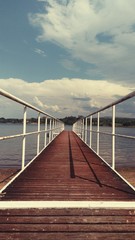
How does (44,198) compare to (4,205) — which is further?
(44,198)

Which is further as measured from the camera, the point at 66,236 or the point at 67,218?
the point at 67,218

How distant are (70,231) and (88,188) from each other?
1365mm

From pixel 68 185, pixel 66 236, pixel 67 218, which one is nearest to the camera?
pixel 66 236

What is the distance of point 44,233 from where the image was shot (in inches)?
86.1

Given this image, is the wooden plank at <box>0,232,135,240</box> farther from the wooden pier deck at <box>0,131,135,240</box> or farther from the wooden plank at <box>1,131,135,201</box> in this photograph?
the wooden plank at <box>1,131,135,201</box>

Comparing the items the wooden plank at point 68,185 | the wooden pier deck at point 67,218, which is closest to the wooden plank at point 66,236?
the wooden pier deck at point 67,218

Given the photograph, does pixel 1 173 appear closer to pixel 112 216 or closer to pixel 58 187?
pixel 58 187

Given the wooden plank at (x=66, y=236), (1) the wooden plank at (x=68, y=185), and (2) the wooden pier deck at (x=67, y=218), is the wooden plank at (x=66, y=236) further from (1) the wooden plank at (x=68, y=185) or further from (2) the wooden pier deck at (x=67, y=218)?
(1) the wooden plank at (x=68, y=185)

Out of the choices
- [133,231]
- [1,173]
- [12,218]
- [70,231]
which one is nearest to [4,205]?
[12,218]

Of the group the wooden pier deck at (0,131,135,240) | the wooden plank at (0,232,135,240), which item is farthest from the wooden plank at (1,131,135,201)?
the wooden plank at (0,232,135,240)

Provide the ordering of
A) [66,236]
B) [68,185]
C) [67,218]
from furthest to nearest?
[68,185] < [67,218] < [66,236]

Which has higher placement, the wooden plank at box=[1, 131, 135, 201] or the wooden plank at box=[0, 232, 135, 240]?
the wooden plank at box=[1, 131, 135, 201]

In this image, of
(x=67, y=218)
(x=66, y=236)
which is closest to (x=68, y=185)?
(x=67, y=218)

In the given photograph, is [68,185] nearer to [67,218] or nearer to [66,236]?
[67,218]
